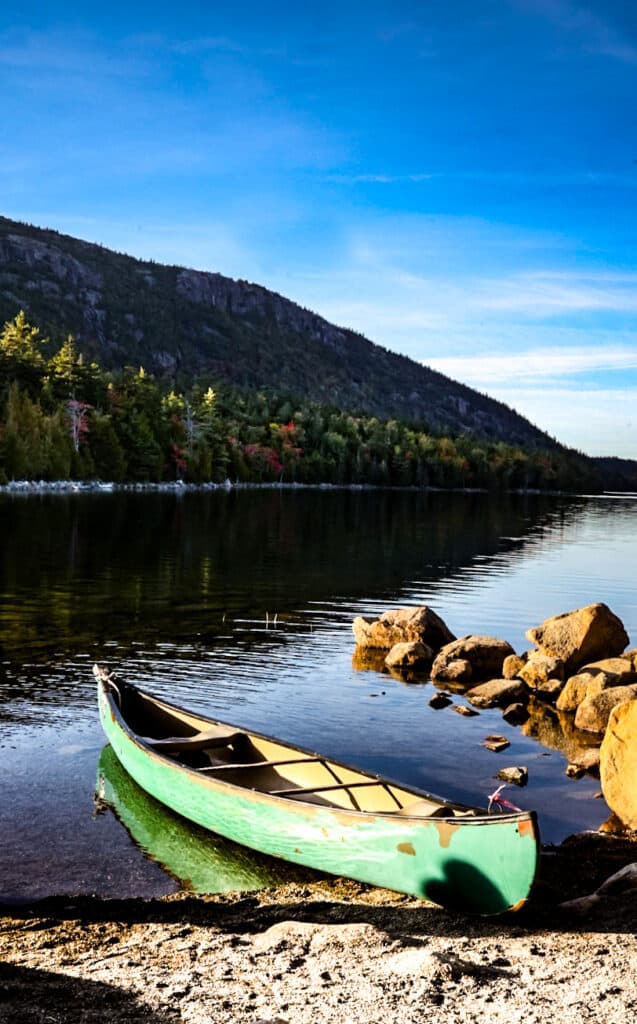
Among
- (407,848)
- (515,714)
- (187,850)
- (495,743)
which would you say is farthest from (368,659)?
(407,848)

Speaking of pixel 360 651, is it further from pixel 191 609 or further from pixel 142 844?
pixel 142 844

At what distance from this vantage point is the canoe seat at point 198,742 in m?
16.5

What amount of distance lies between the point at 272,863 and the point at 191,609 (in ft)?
80.0

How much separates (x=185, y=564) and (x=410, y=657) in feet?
85.6

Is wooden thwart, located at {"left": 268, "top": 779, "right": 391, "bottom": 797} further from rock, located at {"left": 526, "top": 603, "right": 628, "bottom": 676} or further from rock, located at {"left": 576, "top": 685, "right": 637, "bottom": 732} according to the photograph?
rock, located at {"left": 526, "top": 603, "right": 628, "bottom": 676}

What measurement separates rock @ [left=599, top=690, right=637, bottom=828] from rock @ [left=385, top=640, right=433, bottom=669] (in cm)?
1341

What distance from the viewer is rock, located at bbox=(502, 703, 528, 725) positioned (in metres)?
23.2

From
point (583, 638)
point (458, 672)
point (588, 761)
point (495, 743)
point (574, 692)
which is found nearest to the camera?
point (588, 761)

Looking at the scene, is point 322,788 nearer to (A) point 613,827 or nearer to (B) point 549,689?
(A) point 613,827

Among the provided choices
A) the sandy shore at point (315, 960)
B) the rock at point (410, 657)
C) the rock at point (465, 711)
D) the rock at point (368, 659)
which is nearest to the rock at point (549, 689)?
the rock at point (465, 711)

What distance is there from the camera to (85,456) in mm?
155750

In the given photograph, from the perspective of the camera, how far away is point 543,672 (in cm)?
2580

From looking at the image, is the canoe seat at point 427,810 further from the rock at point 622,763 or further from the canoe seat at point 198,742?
the canoe seat at point 198,742

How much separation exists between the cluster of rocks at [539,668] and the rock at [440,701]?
33 millimetres
